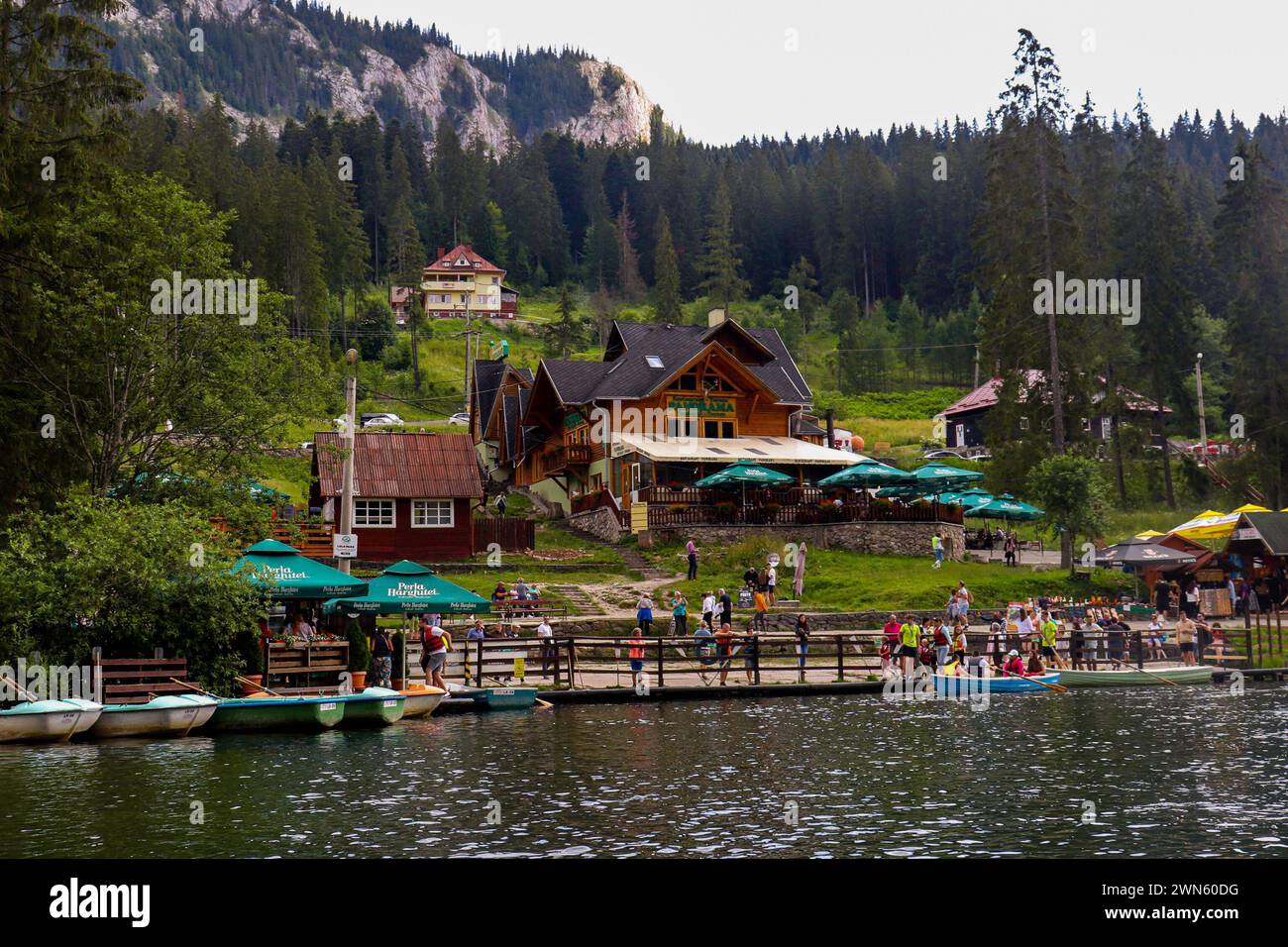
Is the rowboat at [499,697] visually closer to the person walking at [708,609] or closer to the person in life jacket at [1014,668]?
the person walking at [708,609]

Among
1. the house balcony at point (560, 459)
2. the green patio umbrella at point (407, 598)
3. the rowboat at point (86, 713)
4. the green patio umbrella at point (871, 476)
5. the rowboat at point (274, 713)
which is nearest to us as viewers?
the rowboat at point (86, 713)

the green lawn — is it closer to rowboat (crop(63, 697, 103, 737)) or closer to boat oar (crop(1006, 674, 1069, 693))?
boat oar (crop(1006, 674, 1069, 693))

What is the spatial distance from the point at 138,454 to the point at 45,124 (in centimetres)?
879

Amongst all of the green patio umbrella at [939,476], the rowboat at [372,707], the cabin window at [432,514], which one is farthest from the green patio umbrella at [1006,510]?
the rowboat at [372,707]

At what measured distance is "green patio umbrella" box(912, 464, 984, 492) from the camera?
161 feet

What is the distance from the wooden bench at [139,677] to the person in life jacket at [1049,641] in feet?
70.6

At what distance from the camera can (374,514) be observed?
51719mm

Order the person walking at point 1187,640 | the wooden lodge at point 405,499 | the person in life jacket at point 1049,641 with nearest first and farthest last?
the person in life jacket at point 1049,641
the person walking at point 1187,640
the wooden lodge at point 405,499

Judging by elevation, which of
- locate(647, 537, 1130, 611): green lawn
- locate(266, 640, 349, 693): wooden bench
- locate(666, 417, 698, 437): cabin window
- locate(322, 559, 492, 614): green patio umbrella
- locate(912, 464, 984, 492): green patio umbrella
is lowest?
locate(266, 640, 349, 693): wooden bench

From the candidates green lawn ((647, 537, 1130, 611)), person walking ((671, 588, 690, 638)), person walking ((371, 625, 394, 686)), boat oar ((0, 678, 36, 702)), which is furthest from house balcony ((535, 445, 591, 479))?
boat oar ((0, 678, 36, 702))

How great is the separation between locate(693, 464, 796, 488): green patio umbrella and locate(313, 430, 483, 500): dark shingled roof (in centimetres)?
941

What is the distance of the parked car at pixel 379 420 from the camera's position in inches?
3405

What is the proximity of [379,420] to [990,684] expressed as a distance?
6173 centimetres

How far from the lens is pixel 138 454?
35.2 meters
